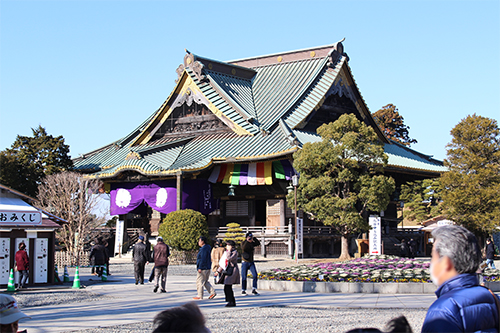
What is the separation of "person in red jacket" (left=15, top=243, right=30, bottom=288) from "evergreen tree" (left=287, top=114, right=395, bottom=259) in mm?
15357

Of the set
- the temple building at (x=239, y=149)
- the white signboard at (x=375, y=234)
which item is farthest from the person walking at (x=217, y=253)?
the temple building at (x=239, y=149)

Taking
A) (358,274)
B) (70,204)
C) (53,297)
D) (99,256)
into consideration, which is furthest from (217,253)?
(70,204)

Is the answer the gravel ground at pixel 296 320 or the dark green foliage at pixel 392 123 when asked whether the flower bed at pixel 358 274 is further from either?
the dark green foliage at pixel 392 123

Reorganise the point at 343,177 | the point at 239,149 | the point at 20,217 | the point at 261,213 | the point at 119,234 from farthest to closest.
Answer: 1. the point at 261,213
2. the point at 119,234
3. the point at 239,149
4. the point at 343,177
5. the point at 20,217

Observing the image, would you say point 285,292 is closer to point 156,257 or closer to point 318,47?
point 156,257

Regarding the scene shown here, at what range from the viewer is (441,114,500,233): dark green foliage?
33.2m

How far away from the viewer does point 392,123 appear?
213ft

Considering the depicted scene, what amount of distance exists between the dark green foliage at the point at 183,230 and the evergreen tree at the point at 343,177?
4.99m

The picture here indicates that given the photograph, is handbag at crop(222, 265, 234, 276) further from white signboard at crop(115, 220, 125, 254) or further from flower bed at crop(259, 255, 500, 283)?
white signboard at crop(115, 220, 125, 254)

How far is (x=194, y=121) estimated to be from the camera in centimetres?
3909

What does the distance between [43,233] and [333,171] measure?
16049 millimetres

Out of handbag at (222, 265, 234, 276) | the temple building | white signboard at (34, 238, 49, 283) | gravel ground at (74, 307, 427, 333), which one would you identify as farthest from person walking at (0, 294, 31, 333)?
the temple building

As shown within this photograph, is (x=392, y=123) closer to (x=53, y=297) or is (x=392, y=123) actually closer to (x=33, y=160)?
(x=33, y=160)

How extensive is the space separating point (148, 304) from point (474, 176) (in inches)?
1033
